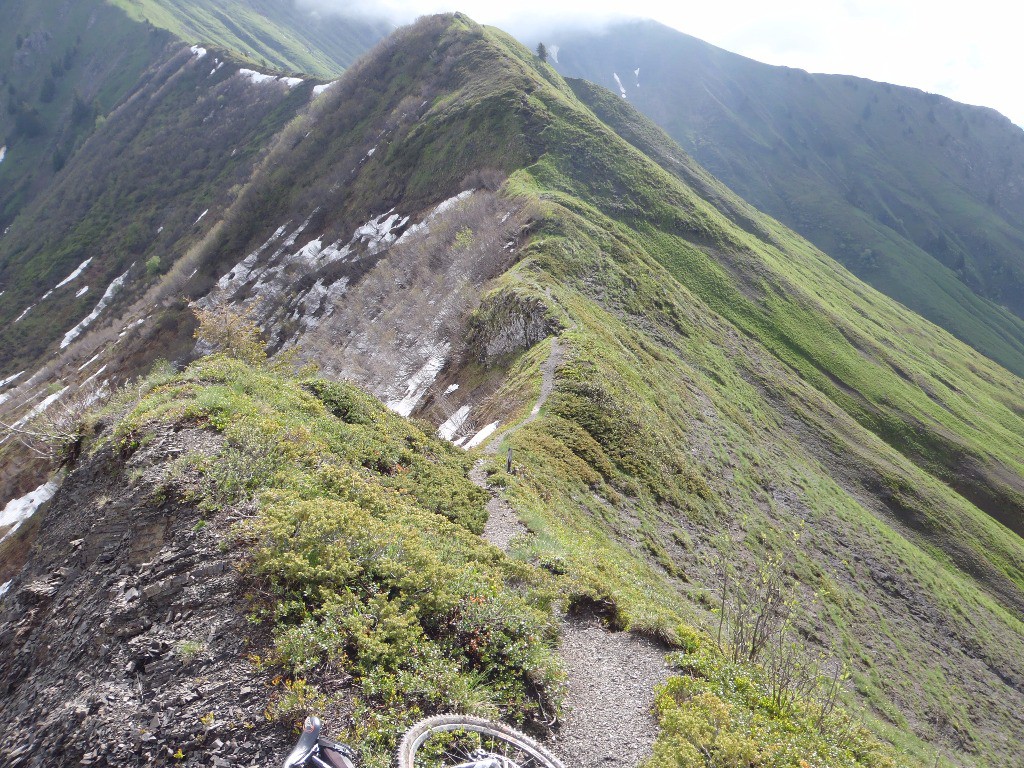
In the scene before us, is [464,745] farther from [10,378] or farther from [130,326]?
[10,378]

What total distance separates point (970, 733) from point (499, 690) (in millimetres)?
34963

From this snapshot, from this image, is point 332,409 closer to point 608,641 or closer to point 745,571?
point 608,641

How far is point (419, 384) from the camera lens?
143 feet

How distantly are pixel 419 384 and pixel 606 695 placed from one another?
1386 inches

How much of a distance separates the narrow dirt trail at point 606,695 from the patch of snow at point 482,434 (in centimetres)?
1609

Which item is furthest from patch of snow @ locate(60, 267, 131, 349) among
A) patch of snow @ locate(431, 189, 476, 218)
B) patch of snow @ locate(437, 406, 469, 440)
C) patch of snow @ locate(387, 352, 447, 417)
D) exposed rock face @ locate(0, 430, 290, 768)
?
exposed rock face @ locate(0, 430, 290, 768)

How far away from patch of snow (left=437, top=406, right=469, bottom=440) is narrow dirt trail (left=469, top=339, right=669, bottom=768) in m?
21.5

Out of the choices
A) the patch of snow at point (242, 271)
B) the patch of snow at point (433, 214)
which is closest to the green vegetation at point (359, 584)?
the patch of snow at point (433, 214)

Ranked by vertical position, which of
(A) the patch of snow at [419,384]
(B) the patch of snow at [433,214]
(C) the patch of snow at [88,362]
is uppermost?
(B) the patch of snow at [433,214]

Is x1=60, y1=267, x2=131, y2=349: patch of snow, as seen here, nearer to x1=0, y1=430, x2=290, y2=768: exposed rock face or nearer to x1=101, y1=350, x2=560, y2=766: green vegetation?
x1=101, y1=350, x2=560, y2=766: green vegetation

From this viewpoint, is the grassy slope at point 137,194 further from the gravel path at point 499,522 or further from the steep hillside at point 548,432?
the gravel path at point 499,522

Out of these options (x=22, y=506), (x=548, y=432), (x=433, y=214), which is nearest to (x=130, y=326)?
(x=22, y=506)

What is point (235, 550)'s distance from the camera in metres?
9.73

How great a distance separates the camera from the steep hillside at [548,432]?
9391 mm
